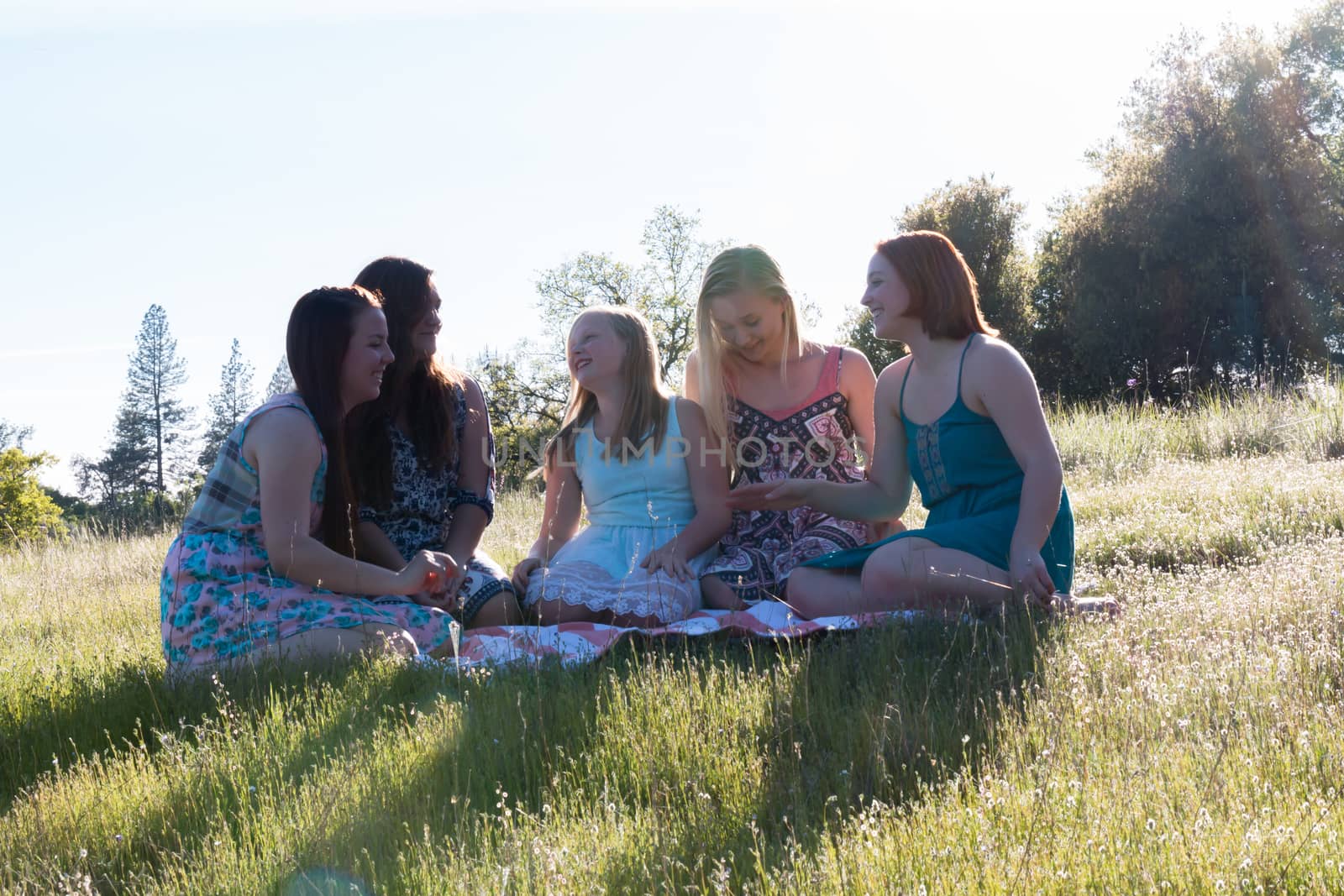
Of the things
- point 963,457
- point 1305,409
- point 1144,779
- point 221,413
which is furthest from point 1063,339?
point 221,413

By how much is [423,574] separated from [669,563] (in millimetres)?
1420

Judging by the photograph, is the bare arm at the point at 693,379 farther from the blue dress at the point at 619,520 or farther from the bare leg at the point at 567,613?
the bare leg at the point at 567,613

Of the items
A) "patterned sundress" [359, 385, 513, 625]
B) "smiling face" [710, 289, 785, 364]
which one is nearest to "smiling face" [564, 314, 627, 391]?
"smiling face" [710, 289, 785, 364]

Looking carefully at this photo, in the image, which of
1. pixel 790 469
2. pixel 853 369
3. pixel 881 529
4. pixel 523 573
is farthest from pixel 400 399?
pixel 881 529

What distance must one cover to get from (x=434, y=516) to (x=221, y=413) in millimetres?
58076

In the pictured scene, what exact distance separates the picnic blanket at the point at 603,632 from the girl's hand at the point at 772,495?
549 millimetres

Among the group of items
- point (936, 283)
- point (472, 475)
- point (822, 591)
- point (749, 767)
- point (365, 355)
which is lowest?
point (749, 767)

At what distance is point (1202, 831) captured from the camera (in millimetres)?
2289

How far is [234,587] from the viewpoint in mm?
4699

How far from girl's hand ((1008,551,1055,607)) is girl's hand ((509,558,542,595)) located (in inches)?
105

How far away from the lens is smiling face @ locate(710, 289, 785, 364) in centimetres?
584

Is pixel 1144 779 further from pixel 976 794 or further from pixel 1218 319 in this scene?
pixel 1218 319

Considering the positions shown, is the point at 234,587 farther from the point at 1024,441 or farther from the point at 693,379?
the point at 1024,441

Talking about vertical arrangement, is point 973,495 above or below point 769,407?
below
